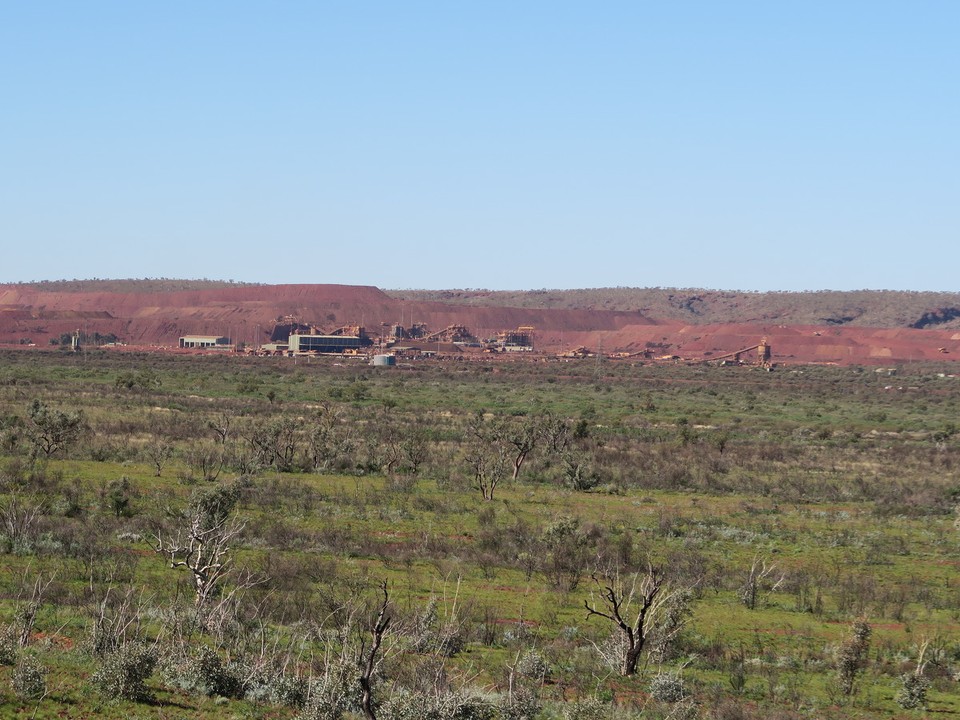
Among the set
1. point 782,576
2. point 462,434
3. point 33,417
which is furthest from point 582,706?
point 462,434

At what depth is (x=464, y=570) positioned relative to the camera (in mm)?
20438

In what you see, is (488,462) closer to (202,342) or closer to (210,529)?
(210,529)

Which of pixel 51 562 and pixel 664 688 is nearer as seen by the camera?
pixel 664 688

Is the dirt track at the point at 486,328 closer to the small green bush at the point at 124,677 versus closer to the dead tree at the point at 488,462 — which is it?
the dead tree at the point at 488,462

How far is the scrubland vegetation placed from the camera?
1219cm

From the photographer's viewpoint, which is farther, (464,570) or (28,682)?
(464,570)

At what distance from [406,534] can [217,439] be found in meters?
16.9

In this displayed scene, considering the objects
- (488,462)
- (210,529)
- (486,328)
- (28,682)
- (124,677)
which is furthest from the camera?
(486,328)

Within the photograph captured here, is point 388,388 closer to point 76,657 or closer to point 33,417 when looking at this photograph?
point 33,417

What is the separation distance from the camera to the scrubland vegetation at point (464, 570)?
12.2 meters

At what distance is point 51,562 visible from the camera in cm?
1819

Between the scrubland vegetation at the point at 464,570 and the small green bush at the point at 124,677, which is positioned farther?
the scrubland vegetation at the point at 464,570

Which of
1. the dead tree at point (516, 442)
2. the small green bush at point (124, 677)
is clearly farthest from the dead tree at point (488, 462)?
the small green bush at point (124, 677)

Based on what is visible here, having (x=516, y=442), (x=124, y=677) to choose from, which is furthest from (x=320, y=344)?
(x=124, y=677)
